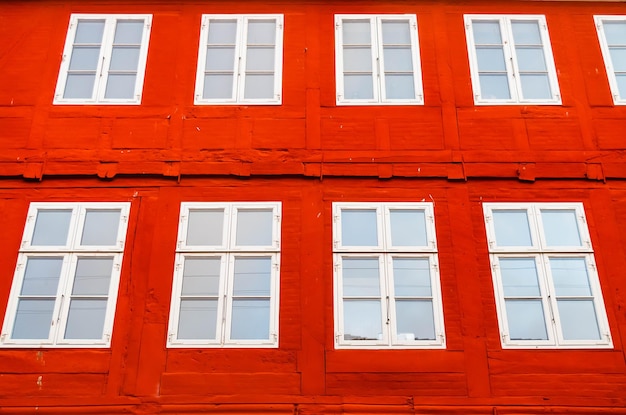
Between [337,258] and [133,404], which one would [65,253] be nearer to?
[133,404]

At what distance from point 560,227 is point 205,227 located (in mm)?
4186

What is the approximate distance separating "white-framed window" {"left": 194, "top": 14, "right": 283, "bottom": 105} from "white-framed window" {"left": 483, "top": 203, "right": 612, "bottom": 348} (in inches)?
130

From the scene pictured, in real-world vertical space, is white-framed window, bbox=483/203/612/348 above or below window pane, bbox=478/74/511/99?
below

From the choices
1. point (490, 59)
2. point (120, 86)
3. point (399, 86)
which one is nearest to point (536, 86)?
point (490, 59)

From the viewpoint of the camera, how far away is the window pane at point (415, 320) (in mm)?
7938

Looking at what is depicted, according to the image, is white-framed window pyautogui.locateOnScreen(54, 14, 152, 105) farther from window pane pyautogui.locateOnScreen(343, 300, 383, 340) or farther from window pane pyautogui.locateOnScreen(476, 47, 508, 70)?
window pane pyautogui.locateOnScreen(476, 47, 508, 70)

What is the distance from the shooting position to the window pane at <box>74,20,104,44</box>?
Answer: 981cm

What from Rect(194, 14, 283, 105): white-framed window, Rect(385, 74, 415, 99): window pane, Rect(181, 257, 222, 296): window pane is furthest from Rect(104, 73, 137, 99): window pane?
Rect(385, 74, 415, 99): window pane

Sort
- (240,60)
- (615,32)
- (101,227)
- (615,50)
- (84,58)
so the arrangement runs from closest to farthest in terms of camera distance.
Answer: (101,227), (240,60), (84,58), (615,50), (615,32)

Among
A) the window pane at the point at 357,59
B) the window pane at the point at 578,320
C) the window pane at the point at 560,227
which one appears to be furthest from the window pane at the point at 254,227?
the window pane at the point at 578,320

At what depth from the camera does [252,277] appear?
8.27 metres

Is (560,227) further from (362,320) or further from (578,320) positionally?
(362,320)

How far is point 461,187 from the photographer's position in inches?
346

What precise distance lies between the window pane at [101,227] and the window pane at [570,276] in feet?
16.6
